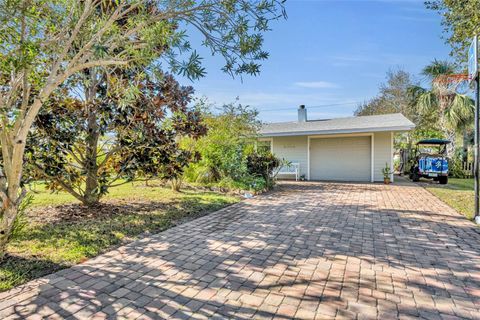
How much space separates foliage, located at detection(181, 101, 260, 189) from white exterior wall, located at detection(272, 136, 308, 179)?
4540mm

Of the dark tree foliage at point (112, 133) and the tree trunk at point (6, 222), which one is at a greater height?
the dark tree foliage at point (112, 133)

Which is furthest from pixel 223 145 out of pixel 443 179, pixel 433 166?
pixel 443 179

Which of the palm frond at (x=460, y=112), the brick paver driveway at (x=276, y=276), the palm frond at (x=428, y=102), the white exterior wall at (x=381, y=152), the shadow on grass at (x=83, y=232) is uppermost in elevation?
the palm frond at (x=428, y=102)

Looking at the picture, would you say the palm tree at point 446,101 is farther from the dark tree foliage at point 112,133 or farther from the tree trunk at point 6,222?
the tree trunk at point 6,222

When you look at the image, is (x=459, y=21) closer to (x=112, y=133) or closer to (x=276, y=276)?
(x=276, y=276)

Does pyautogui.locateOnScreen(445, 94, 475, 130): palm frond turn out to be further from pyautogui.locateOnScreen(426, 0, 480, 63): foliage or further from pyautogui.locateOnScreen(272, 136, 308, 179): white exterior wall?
pyautogui.locateOnScreen(272, 136, 308, 179): white exterior wall

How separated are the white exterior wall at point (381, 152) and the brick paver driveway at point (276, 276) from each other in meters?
8.07

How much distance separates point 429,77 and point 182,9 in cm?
1637

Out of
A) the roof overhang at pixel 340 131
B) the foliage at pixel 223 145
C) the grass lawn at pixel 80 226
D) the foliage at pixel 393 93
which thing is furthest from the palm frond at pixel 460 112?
the grass lawn at pixel 80 226

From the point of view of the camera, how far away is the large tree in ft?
9.23

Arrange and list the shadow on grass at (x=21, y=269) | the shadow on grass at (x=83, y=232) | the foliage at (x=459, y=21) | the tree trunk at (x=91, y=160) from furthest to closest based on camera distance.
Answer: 1. the foliage at (x=459, y=21)
2. the tree trunk at (x=91, y=160)
3. the shadow on grass at (x=83, y=232)
4. the shadow on grass at (x=21, y=269)

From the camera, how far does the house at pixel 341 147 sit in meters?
12.4

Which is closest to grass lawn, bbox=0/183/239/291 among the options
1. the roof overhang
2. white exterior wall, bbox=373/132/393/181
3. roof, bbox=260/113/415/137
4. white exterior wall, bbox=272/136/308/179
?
the roof overhang

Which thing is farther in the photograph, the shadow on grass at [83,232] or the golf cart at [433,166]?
the golf cart at [433,166]
